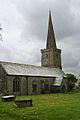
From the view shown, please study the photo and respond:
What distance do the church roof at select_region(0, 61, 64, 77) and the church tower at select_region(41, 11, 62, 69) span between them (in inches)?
197

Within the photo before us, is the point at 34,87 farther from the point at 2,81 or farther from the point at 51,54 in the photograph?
the point at 51,54

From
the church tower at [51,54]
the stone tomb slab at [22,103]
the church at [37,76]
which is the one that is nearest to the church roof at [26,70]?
the church at [37,76]

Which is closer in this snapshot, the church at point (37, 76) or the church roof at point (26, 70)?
the church at point (37, 76)

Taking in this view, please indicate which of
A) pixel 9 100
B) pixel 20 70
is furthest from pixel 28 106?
pixel 20 70

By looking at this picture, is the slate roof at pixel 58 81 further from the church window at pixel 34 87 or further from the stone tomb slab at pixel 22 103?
the stone tomb slab at pixel 22 103

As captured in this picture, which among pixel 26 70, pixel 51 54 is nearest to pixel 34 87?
pixel 26 70

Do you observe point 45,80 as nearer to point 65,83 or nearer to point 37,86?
point 37,86

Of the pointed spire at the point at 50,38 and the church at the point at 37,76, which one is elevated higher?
the pointed spire at the point at 50,38

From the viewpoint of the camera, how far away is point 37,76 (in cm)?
5512

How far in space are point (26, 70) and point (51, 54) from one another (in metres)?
18.6

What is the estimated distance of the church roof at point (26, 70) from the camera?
49.2m

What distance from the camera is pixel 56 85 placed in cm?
5950

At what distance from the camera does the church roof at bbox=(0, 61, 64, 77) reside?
1938 inches

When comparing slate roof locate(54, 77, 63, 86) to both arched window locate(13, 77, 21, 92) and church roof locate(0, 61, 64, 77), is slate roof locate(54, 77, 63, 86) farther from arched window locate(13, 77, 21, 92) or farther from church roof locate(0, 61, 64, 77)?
arched window locate(13, 77, 21, 92)
